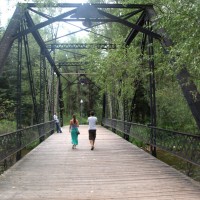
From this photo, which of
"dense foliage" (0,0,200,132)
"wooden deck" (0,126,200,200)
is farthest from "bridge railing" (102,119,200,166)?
"dense foliage" (0,0,200,132)

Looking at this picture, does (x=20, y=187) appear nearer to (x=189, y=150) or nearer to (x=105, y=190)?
(x=105, y=190)

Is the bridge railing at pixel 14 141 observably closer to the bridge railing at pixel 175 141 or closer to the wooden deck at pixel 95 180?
the wooden deck at pixel 95 180

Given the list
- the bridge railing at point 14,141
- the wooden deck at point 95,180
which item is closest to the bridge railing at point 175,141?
the wooden deck at point 95,180

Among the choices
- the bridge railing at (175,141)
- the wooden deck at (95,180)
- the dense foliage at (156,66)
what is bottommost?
the wooden deck at (95,180)

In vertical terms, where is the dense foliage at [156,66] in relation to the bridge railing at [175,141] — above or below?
above

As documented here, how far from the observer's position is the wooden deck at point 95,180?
609cm

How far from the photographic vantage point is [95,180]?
7379 mm

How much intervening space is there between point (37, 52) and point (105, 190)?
3394 cm

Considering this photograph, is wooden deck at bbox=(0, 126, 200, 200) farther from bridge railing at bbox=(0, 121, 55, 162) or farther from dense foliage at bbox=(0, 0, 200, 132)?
dense foliage at bbox=(0, 0, 200, 132)

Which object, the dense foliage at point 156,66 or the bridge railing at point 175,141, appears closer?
the dense foliage at point 156,66

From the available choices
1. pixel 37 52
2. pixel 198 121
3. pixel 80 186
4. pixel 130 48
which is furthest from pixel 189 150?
pixel 37 52

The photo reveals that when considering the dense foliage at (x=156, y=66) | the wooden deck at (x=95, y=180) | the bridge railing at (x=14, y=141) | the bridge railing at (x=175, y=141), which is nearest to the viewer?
the dense foliage at (x=156, y=66)

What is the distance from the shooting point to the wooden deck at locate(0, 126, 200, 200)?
6.09 m

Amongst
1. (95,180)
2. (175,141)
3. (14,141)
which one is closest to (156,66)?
(175,141)
